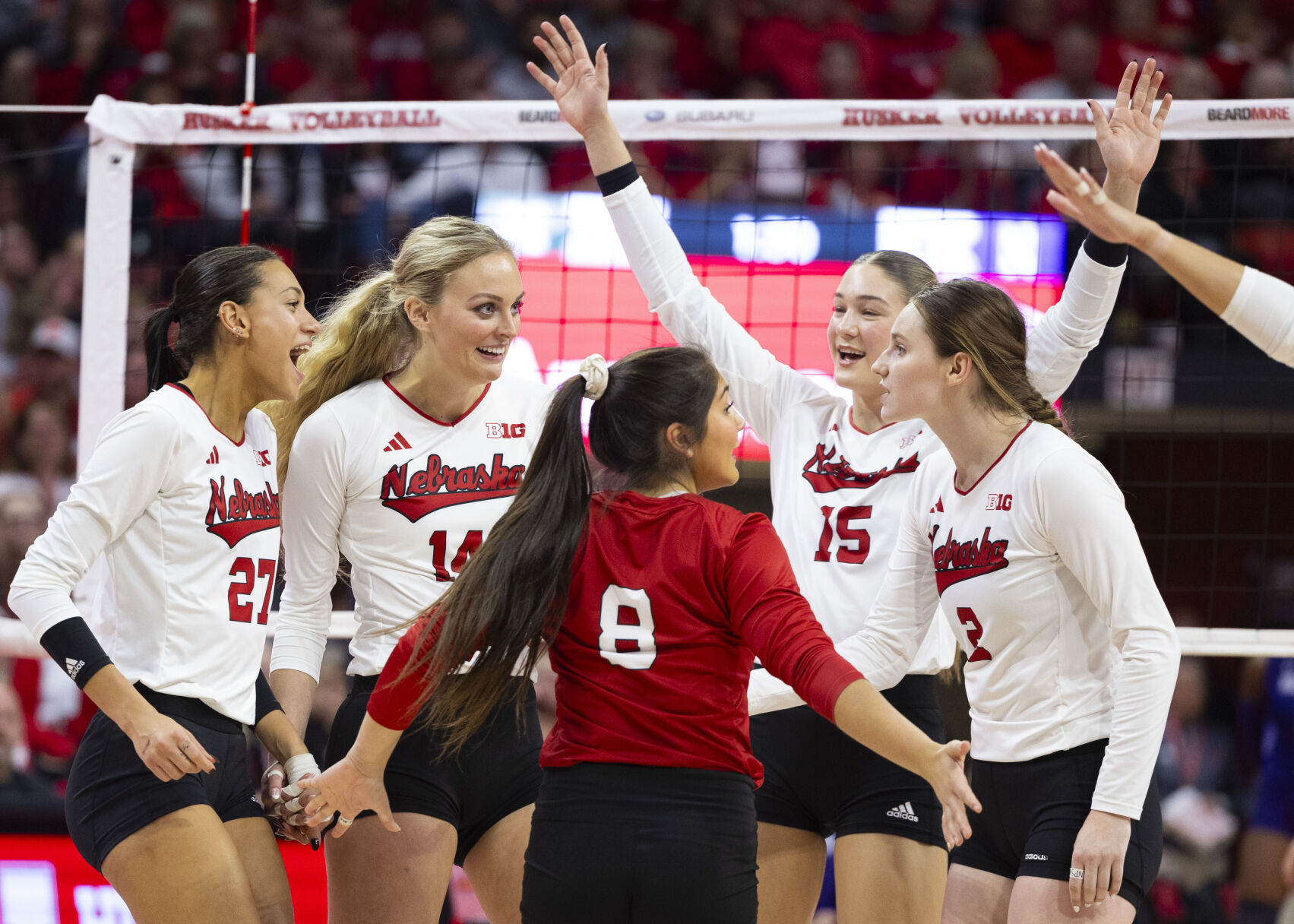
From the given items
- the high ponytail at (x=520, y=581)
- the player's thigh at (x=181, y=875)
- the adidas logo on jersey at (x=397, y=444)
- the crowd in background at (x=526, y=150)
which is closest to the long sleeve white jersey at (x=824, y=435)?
the adidas logo on jersey at (x=397, y=444)

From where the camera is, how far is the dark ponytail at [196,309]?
310 cm

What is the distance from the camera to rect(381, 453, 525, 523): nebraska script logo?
3.13m

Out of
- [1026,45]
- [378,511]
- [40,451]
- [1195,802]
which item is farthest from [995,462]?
[1026,45]

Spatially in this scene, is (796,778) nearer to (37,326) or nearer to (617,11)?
(37,326)

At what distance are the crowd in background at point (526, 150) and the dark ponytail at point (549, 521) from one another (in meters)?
4.21

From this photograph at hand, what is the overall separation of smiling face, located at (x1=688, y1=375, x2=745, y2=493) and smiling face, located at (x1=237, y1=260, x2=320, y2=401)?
1.09m

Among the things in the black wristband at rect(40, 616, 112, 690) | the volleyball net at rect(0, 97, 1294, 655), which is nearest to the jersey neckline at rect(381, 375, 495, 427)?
the black wristband at rect(40, 616, 112, 690)

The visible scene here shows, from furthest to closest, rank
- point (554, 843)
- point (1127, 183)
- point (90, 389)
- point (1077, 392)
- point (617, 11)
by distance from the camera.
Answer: point (617, 11) → point (1077, 392) → point (90, 389) → point (1127, 183) → point (554, 843)

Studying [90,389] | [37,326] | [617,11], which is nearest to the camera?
[90,389]

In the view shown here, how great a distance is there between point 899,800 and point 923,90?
21.2 feet

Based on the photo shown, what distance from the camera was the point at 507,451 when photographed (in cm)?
325

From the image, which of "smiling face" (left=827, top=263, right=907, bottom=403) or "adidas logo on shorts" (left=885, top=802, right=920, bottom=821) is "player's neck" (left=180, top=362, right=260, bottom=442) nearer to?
"smiling face" (left=827, top=263, right=907, bottom=403)

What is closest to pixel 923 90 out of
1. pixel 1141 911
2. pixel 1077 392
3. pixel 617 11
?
pixel 617 11

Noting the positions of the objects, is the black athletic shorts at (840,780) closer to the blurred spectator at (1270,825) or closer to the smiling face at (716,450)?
the smiling face at (716,450)
